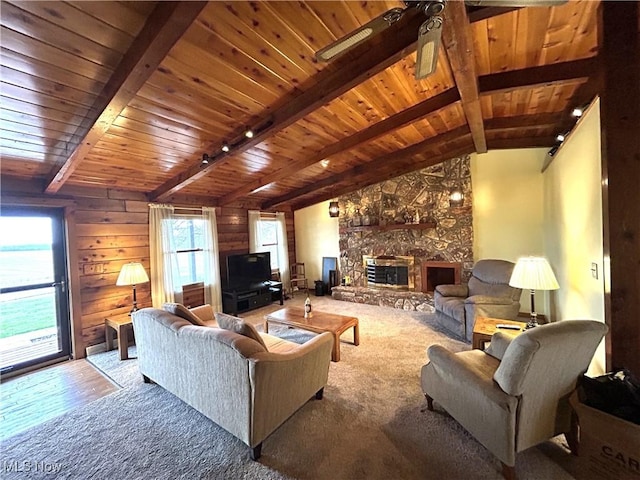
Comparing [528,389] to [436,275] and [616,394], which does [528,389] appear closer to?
[616,394]

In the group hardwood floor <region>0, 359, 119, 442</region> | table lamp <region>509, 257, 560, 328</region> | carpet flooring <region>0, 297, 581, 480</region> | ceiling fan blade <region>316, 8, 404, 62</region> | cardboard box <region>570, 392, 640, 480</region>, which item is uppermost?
ceiling fan blade <region>316, 8, 404, 62</region>

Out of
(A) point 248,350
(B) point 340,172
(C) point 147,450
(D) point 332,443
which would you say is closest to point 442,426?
(D) point 332,443

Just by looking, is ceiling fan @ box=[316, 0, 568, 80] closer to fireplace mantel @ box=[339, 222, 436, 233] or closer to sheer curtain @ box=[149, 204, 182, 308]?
sheer curtain @ box=[149, 204, 182, 308]

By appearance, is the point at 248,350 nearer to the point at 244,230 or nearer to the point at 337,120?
the point at 337,120

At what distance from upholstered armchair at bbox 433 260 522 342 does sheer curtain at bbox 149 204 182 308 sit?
168 inches

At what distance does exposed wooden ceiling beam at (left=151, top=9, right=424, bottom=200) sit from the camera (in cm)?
196

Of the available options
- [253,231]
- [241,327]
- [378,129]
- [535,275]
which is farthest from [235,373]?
[253,231]

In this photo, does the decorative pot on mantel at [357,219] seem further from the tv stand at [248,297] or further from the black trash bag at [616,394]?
the black trash bag at [616,394]

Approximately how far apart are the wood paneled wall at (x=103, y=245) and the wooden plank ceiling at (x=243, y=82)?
0.81ft

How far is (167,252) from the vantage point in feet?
14.9

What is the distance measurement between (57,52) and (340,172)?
4.14 metres

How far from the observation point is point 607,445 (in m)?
1.55

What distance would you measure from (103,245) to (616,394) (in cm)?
526
